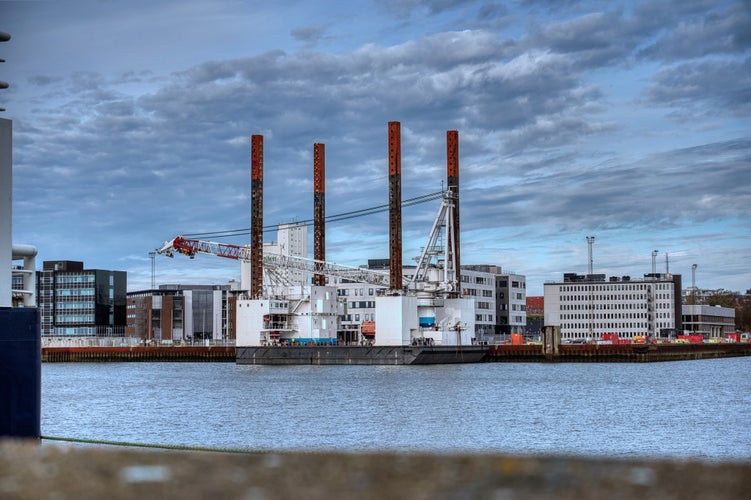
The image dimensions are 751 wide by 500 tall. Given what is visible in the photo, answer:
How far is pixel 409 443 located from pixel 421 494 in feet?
110

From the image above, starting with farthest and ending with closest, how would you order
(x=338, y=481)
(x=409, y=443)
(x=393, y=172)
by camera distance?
(x=393, y=172), (x=409, y=443), (x=338, y=481)

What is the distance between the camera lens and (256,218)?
113 meters

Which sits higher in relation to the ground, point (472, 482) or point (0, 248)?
point (0, 248)

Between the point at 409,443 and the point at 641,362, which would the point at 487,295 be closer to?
→ the point at 641,362

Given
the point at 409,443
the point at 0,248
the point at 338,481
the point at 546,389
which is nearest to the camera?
the point at 338,481

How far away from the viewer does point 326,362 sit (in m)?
109

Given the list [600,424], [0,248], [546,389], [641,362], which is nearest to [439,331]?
[641,362]

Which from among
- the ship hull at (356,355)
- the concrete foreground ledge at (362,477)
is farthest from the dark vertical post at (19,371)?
the ship hull at (356,355)

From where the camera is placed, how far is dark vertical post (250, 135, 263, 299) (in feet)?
372

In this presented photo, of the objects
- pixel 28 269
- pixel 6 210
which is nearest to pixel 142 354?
pixel 28 269

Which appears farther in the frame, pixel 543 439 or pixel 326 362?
pixel 326 362

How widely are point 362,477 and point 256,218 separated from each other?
107771mm

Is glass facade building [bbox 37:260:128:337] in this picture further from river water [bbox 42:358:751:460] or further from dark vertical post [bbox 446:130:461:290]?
river water [bbox 42:358:751:460]

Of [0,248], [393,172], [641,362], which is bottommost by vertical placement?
[641,362]
